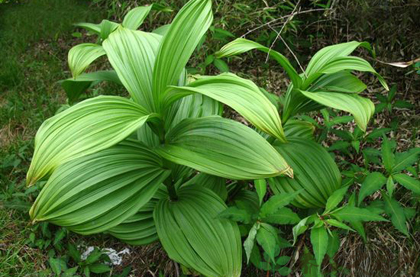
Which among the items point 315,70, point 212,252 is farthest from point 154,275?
point 315,70

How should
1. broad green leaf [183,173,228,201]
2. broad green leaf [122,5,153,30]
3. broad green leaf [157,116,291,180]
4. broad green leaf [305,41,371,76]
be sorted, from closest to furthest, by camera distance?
1. broad green leaf [157,116,291,180]
2. broad green leaf [305,41,371,76]
3. broad green leaf [183,173,228,201]
4. broad green leaf [122,5,153,30]

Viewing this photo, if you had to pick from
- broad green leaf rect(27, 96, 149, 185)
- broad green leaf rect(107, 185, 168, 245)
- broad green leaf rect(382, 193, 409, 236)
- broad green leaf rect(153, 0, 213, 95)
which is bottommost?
broad green leaf rect(107, 185, 168, 245)

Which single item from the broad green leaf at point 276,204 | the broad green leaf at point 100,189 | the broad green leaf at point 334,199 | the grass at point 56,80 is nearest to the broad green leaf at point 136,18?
the grass at point 56,80

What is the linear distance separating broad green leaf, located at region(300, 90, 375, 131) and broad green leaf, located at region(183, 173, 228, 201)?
63cm

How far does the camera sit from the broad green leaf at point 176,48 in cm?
175

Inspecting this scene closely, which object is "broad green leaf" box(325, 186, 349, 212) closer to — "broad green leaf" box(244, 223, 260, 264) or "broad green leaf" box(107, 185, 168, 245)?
"broad green leaf" box(244, 223, 260, 264)

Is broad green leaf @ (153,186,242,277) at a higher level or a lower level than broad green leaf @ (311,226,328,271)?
lower

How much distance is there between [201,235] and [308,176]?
562 millimetres

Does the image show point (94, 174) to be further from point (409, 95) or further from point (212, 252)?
point (409, 95)

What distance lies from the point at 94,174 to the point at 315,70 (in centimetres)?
110

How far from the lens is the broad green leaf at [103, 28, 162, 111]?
181 centimetres

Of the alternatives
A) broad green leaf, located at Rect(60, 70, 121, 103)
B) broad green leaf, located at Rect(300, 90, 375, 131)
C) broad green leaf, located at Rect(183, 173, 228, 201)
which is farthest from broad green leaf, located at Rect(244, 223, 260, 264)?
broad green leaf, located at Rect(60, 70, 121, 103)

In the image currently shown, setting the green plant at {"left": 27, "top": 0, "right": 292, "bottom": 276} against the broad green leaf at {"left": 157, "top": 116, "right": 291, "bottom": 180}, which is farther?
the broad green leaf at {"left": 157, "top": 116, "right": 291, "bottom": 180}

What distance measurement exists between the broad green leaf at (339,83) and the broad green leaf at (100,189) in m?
0.82
